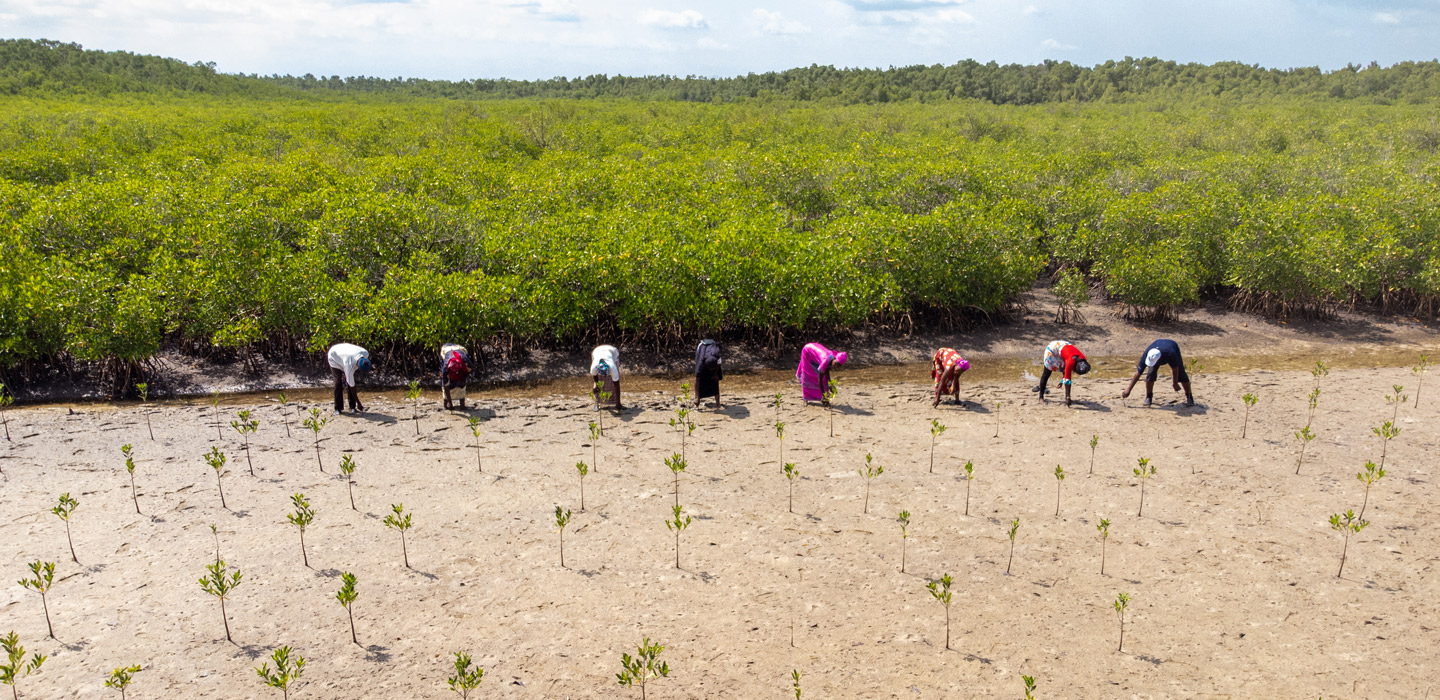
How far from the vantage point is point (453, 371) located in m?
12.9

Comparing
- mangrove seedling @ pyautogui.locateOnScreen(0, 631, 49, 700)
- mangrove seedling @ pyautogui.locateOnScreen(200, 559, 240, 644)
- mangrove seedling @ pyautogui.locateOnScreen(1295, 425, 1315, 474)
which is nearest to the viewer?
mangrove seedling @ pyautogui.locateOnScreen(0, 631, 49, 700)

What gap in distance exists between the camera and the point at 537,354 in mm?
16875

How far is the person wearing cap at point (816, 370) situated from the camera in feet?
42.9

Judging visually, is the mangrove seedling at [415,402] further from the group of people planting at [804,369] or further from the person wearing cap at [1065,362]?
the person wearing cap at [1065,362]

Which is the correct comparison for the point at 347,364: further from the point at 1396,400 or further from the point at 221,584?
the point at 1396,400

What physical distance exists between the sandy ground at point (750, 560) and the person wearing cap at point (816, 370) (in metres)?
1.10

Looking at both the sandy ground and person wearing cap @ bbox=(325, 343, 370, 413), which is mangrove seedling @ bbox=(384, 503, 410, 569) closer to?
the sandy ground

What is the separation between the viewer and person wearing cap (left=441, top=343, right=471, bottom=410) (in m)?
12.9

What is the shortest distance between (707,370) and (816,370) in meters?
1.90

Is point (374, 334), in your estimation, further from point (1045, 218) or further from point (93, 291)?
point (1045, 218)

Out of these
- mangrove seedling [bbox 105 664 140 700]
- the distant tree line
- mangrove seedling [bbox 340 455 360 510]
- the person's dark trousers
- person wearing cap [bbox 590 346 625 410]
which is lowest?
mangrove seedling [bbox 105 664 140 700]

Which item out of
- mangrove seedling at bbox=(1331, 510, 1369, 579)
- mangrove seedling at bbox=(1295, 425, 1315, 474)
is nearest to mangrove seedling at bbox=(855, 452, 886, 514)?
mangrove seedling at bbox=(1331, 510, 1369, 579)

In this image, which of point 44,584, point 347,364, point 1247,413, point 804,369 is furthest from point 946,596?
point 347,364

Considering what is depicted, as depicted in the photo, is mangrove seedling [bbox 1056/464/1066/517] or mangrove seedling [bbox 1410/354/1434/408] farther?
mangrove seedling [bbox 1410/354/1434/408]
